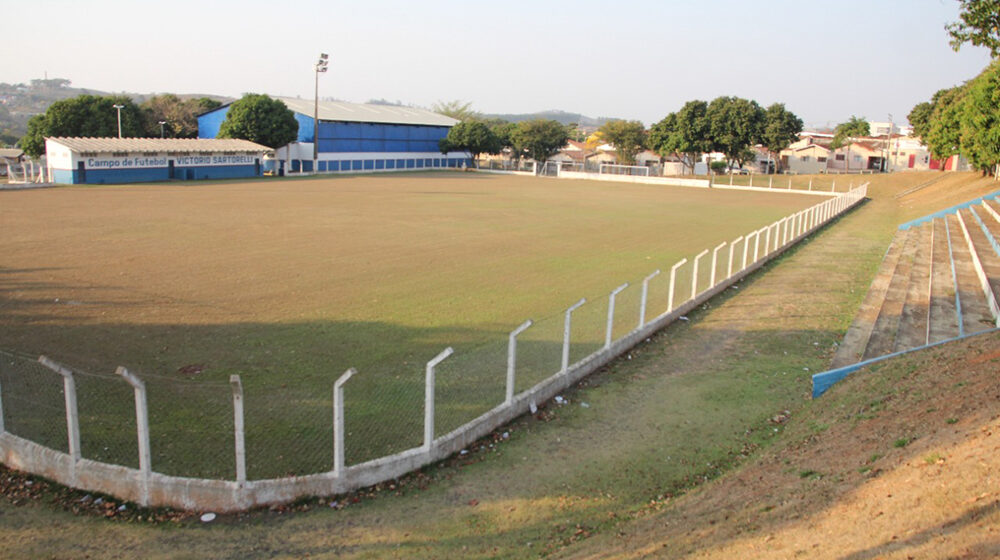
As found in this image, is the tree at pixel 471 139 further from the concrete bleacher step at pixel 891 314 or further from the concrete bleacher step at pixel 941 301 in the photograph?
the concrete bleacher step at pixel 941 301

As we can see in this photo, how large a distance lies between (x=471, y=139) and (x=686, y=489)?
295 feet

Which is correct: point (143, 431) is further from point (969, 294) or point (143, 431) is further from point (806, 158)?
point (806, 158)

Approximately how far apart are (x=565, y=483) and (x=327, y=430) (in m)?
2.92

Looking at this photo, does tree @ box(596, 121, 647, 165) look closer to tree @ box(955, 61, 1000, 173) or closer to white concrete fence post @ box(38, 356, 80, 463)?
tree @ box(955, 61, 1000, 173)

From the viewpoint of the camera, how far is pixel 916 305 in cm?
1567

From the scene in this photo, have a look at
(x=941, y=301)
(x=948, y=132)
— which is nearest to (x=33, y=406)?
(x=941, y=301)

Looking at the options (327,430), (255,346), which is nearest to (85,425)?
(327,430)

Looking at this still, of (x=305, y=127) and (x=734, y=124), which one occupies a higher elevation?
(x=734, y=124)

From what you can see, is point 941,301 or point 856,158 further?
point 856,158

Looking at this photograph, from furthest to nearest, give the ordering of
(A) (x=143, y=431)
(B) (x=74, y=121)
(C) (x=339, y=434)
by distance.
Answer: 1. (B) (x=74, y=121)
2. (C) (x=339, y=434)
3. (A) (x=143, y=431)

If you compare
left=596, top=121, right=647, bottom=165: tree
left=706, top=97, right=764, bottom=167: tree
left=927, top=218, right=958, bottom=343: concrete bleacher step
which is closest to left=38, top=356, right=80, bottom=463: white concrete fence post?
left=927, top=218, right=958, bottom=343: concrete bleacher step

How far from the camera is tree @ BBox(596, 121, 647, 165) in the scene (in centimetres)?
10681

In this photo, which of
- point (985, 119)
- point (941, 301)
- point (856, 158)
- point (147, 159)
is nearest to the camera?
point (941, 301)

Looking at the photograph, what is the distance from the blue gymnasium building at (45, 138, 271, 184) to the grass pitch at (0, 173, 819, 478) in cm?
1668
